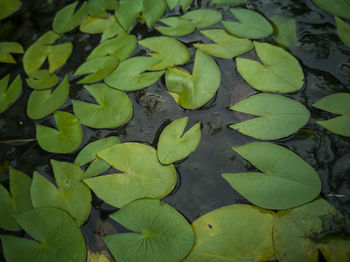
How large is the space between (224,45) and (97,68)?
0.75m

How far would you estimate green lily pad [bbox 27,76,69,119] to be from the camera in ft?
4.74

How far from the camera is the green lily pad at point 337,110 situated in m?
1.22

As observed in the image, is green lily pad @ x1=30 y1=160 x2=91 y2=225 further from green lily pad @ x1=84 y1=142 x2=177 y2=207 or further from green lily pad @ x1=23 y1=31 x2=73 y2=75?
green lily pad @ x1=23 y1=31 x2=73 y2=75

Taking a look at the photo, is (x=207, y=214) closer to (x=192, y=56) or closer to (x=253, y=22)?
(x=192, y=56)

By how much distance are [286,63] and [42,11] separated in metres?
1.67

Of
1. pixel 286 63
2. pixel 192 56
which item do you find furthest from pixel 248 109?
pixel 192 56

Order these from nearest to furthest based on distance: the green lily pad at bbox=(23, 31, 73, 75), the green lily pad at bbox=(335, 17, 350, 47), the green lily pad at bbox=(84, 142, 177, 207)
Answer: the green lily pad at bbox=(84, 142, 177, 207) → the green lily pad at bbox=(335, 17, 350, 47) → the green lily pad at bbox=(23, 31, 73, 75)

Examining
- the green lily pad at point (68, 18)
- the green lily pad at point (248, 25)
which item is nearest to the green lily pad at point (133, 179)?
the green lily pad at point (248, 25)

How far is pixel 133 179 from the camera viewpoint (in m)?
1.16

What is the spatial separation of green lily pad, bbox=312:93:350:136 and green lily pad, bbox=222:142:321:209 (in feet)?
0.82

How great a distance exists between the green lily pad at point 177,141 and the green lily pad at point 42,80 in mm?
773

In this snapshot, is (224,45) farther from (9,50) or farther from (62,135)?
(9,50)

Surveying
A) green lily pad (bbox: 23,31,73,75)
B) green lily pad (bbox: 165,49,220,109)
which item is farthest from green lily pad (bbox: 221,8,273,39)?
green lily pad (bbox: 23,31,73,75)

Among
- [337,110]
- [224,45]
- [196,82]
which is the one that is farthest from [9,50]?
[337,110]
